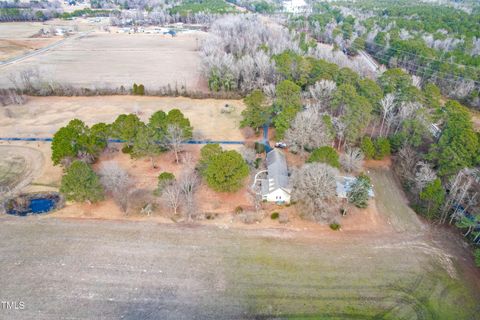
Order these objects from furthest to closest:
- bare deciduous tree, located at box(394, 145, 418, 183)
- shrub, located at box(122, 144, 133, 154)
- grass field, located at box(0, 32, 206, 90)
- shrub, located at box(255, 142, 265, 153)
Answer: grass field, located at box(0, 32, 206, 90) → shrub, located at box(255, 142, 265, 153) → shrub, located at box(122, 144, 133, 154) → bare deciduous tree, located at box(394, 145, 418, 183)

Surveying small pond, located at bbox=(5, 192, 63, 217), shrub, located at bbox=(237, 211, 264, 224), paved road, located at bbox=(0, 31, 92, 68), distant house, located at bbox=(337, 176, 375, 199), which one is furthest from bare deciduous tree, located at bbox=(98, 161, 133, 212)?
paved road, located at bbox=(0, 31, 92, 68)

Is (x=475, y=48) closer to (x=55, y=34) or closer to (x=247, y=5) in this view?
(x=247, y=5)

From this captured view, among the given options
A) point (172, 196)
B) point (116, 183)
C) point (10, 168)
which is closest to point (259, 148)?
point (172, 196)

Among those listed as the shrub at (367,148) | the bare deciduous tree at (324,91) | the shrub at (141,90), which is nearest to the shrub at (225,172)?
the shrub at (367,148)

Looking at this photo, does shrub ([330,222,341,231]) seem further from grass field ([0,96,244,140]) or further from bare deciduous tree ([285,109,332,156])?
grass field ([0,96,244,140])

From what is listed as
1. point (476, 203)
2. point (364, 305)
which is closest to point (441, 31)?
point (476, 203)

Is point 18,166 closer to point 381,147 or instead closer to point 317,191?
point 317,191

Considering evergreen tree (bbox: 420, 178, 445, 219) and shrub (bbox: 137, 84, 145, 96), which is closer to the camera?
evergreen tree (bbox: 420, 178, 445, 219)
